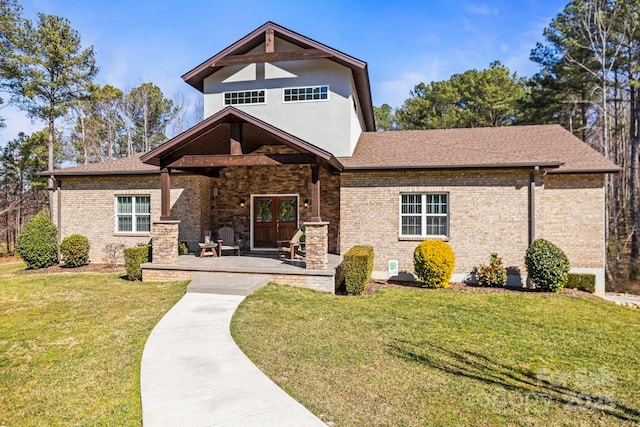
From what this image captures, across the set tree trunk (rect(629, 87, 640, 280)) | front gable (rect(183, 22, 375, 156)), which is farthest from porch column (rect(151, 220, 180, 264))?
tree trunk (rect(629, 87, 640, 280))

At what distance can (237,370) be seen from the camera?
4469mm

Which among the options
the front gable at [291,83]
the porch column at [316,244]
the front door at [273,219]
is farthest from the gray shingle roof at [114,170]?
the porch column at [316,244]

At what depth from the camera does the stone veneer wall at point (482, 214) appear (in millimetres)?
11039

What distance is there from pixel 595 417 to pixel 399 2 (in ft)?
46.0

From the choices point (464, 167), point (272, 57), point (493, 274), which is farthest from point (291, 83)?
point (493, 274)

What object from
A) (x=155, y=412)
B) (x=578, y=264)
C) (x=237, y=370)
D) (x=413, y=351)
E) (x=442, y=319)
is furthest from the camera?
(x=578, y=264)

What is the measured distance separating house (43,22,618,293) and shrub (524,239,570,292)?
0.75 meters

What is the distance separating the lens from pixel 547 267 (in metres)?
9.88

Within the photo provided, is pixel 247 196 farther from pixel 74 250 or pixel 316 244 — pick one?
pixel 74 250

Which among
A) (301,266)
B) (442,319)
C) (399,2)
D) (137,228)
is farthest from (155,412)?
(399,2)

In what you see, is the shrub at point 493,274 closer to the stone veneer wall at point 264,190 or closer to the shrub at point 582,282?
the shrub at point 582,282

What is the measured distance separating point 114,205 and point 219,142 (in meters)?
5.55

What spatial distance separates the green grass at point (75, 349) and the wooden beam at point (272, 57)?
854 cm

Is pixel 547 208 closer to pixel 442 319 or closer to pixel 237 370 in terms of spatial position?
pixel 442 319
